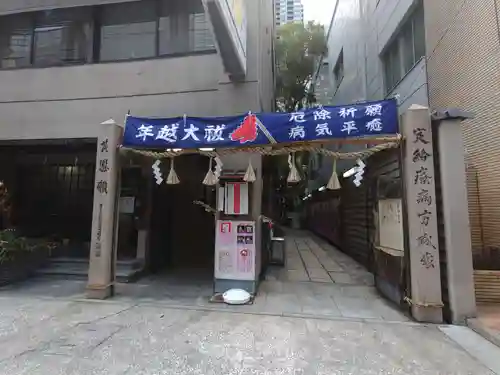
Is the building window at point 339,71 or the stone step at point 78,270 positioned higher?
the building window at point 339,71

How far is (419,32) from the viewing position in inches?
389

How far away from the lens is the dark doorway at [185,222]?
34.6 ft

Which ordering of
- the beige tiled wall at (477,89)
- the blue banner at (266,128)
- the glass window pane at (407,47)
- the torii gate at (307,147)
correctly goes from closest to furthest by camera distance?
the torii gate at (307,147) → the blue banner at (266,128) → the beige tiled wall at (477,89) → the glass window pane at (407,47)

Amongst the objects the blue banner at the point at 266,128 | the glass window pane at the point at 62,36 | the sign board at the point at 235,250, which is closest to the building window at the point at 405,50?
the blue banner at the point at 266,128

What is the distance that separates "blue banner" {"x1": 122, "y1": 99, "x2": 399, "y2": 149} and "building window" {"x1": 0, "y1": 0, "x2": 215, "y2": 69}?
2.67 metres

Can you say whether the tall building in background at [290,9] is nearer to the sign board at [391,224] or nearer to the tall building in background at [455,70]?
the tall building in background at [455,70]

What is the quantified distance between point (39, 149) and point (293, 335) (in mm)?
10047

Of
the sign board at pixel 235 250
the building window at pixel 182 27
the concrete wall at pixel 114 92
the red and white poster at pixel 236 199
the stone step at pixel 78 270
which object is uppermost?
the building window at pixel 182 27

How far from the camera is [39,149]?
11.0 metres

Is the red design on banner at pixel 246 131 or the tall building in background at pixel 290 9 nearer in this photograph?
the red design on banner at pixel 246 131

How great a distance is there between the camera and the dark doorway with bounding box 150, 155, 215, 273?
10.5 metres

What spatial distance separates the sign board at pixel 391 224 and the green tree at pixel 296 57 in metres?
16.2

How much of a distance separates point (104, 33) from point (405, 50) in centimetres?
901

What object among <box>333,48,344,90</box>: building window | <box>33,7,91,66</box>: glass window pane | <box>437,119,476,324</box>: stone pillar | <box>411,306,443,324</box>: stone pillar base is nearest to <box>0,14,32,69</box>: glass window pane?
<box>33,7,91,66</box>: glass window pane
